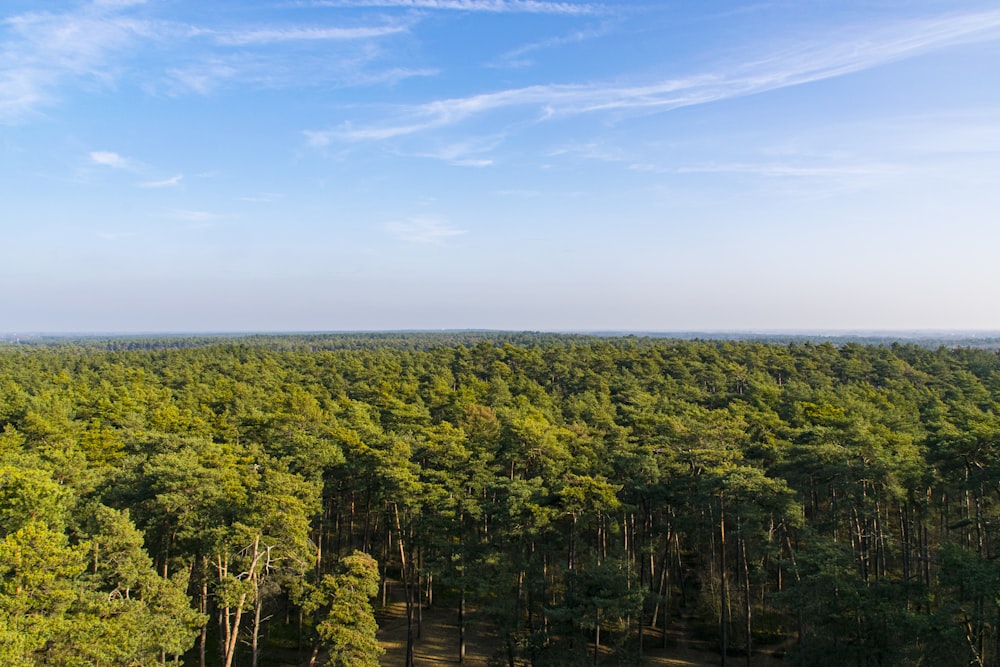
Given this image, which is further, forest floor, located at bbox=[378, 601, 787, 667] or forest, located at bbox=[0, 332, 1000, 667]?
forest floor, located at bbox=[378, 601, 787, 667]

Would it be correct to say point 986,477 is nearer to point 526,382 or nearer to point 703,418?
point 703,418

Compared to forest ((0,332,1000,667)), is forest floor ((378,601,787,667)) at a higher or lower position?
lower

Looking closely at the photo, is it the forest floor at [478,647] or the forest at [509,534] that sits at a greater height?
the forest at [509,534]

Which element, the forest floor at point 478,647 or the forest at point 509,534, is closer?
the forest at point 509,534

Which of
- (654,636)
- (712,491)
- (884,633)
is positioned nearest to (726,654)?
(654,636)
